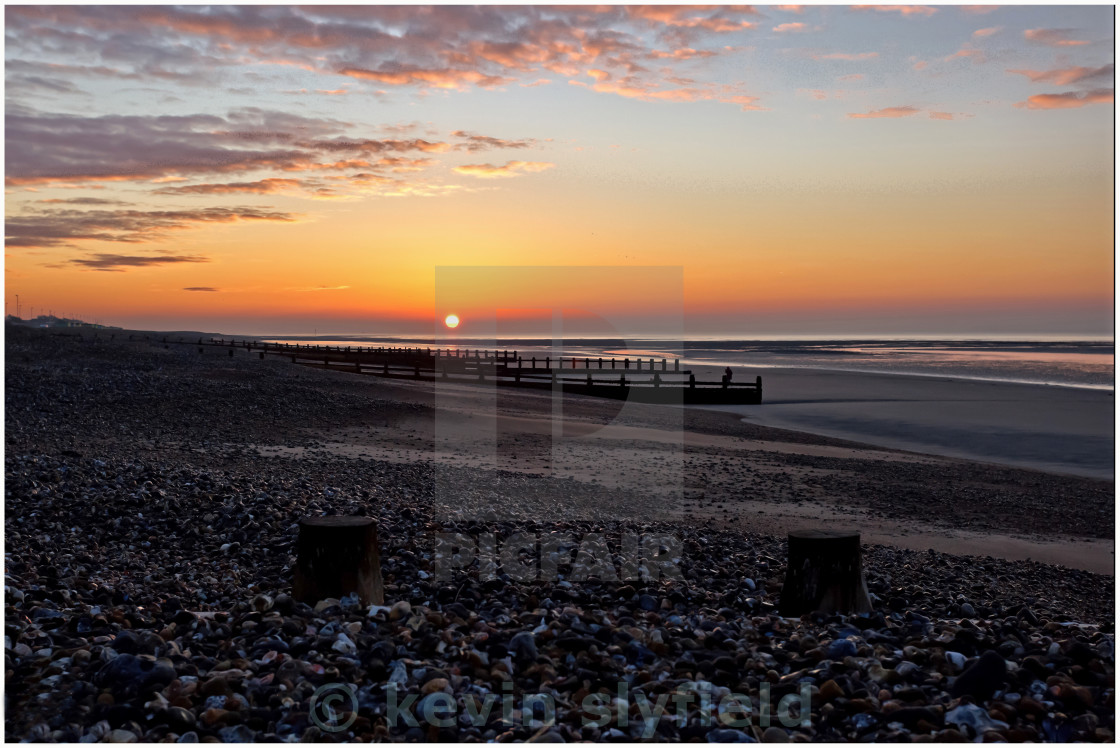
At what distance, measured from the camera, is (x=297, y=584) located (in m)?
6.15

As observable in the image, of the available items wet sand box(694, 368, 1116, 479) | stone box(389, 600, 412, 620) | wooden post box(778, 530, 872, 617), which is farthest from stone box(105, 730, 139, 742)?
wet sand box(694, 368, 1116, 479)

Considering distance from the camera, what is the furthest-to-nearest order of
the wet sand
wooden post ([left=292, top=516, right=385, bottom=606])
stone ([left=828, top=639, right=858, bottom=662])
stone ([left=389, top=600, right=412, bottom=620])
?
the wet sand → wooden post ([left=292, top=516, right=385, bottom=606]) → stone ([left=389, top=600, right=412, bottom=620]) → stone ([left=828, top=639, right=858, bottom=662])

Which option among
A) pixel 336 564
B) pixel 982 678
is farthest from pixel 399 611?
pixel 982 678

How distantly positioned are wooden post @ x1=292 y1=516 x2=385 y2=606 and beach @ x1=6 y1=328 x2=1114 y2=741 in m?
0.15

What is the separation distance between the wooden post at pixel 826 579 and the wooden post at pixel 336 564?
10.8ft

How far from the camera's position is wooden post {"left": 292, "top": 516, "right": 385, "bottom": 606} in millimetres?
6066

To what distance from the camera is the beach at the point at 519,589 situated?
4.53m

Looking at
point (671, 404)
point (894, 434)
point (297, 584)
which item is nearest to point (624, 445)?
point (894, 434)

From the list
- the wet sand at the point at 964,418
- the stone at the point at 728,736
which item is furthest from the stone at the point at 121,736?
the wet sand at the point at 964,418

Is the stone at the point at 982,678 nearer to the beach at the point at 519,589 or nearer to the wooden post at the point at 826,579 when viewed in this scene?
the beach at the point at 519,589

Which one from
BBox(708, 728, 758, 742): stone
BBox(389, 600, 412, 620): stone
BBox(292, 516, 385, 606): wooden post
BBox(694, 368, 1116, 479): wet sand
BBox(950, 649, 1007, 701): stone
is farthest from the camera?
BBox(694, 368, 1116, 479): wet sand

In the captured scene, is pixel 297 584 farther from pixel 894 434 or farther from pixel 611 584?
pixel 894 434

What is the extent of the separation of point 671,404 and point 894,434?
12014 millimetres

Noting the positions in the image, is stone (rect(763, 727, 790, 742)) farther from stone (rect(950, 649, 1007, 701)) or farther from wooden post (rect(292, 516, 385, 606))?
wooden post (rect(292, 516, 385, 606))
